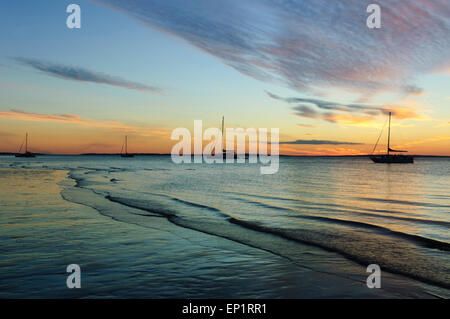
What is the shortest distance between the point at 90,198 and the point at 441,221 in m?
20.0

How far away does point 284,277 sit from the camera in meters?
7.48

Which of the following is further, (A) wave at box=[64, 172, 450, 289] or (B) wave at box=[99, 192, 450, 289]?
(A) wave at box=[64, 172, 450, 289]

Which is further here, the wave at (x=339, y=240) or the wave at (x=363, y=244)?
the wave at (x=339, y=240)

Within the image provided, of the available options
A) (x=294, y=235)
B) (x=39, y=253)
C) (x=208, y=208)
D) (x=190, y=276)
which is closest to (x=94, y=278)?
(x=190, y=276)

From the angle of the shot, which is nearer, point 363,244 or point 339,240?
point 363,244

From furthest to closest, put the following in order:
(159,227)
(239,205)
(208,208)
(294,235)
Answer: (239,205)
(208,208)
(159,227)
(294,235)

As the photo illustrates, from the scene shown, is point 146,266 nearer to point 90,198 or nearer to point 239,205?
point 239,205

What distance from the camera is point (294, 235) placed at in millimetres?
12062

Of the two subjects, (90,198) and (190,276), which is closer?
(190,276)

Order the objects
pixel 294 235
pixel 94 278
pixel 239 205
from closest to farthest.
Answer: pixel 94 278 < pixel 294 235 < pixel 239 205
